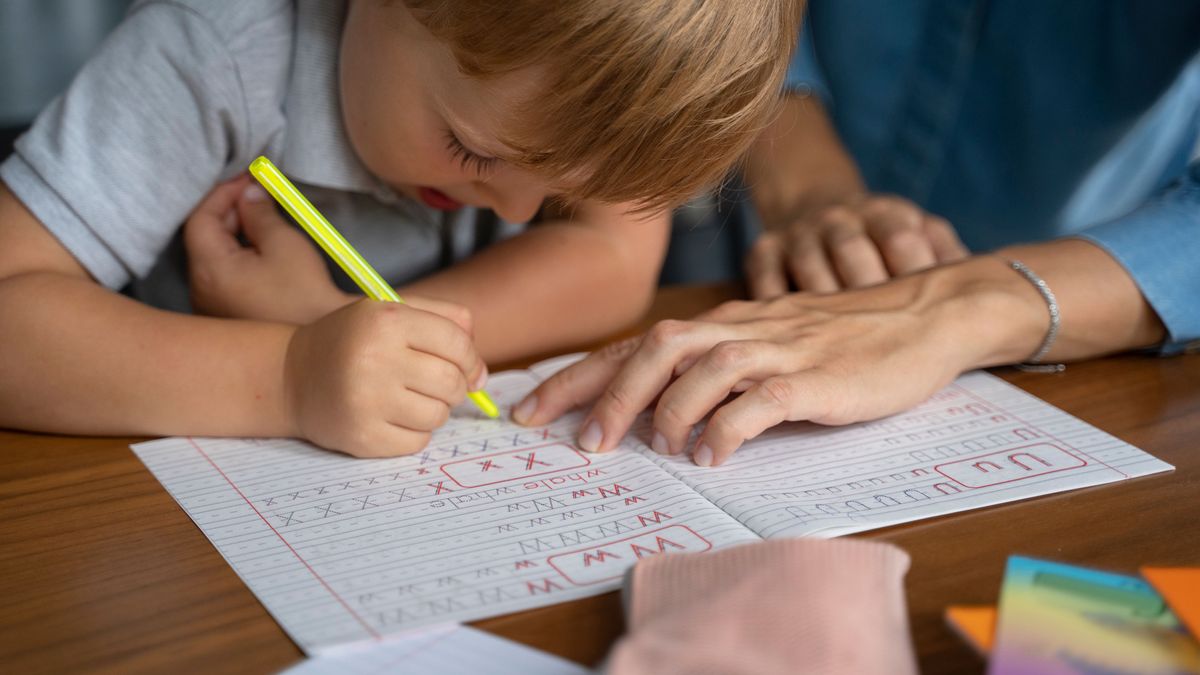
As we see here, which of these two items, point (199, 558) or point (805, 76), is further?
point (805, 76)

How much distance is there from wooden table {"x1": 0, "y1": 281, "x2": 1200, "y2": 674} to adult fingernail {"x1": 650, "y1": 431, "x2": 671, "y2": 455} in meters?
0.14

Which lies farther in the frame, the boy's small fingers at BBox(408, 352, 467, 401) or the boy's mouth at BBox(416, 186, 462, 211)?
the boy's mouth at BBox(416, 186, 462, 211)

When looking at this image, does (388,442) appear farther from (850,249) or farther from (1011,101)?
(1011,101)

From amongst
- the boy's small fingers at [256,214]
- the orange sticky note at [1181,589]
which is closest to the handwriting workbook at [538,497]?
the orange sticky note at [1181,589]

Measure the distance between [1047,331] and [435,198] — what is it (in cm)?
45

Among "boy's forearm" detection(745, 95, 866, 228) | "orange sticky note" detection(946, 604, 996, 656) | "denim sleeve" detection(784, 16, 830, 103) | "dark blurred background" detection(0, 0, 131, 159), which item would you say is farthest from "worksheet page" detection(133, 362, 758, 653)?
"dark blurred background" detection(0, 0, 131, 159)

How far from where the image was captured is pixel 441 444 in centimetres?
66

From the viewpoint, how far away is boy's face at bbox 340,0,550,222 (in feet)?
2.14

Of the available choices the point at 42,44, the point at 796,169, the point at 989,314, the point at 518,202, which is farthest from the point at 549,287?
the point at 42,44

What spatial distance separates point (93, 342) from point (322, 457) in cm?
16

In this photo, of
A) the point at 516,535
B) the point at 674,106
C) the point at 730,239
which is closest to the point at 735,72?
the point at 674,106

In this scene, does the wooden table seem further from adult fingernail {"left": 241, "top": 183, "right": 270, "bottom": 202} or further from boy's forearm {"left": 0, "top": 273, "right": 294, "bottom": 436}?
adult fingernail {"left": 241, "top": 183, "right": 270, "bottom": 202}

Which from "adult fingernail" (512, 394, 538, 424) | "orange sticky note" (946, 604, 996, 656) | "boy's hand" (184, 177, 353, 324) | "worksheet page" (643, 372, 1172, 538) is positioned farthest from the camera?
"boy's hand" (184, 177, 353, 324)

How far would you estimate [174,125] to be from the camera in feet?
2.47
